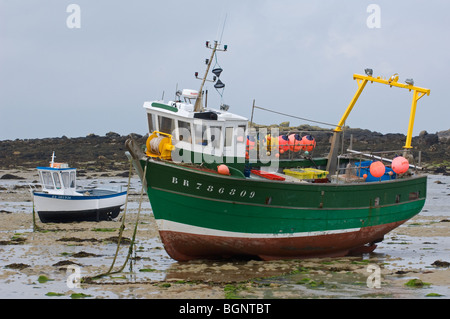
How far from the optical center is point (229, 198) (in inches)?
727

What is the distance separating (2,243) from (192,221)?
311 inches

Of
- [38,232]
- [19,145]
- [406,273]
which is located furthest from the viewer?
[19,145]

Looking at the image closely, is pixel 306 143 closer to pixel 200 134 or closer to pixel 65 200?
pixel 200 134

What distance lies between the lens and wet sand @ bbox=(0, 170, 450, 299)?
1580 cm

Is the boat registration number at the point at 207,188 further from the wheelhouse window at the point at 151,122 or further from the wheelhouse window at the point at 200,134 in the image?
the wheelhouse window at the point at 151,122

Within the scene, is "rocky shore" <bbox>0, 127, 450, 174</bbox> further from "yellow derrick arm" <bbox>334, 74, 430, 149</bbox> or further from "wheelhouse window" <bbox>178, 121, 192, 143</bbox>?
"wheelhouse window" <bbox>178, 121, 192, 143</bbox>

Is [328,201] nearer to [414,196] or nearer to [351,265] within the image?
[351,265]

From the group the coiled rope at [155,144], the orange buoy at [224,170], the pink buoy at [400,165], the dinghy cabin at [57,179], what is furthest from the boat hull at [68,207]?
the pink buoy at [400,165]

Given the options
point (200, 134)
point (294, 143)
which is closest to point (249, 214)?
point (200, 134)

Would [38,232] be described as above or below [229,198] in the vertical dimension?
below

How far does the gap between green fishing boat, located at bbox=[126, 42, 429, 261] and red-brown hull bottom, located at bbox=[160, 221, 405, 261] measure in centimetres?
3

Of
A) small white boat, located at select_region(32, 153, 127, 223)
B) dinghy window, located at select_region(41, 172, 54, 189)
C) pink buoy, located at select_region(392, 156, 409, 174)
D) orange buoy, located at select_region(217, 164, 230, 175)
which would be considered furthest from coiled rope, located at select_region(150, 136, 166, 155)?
Result: dinghy window, located at select_region(41, 172, 54, 189)
